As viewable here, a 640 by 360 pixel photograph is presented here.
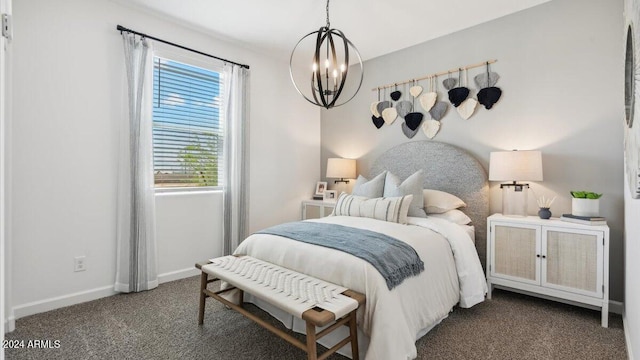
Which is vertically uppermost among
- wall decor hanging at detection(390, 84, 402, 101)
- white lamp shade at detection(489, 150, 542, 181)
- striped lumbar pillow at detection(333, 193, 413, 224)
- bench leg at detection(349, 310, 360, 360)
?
wall decor hanging at detection(390, 84, 402, 101)

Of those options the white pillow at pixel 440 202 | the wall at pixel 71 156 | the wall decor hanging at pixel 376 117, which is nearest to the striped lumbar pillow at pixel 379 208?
the white pillow at pixel 440 202

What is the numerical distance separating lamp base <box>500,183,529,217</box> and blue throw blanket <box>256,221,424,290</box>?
4.43 feet

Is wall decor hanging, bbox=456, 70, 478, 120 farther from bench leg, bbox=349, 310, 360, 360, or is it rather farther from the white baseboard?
the white baseboard

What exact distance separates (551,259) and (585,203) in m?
0.49

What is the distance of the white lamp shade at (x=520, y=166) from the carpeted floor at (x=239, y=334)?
1061 mm

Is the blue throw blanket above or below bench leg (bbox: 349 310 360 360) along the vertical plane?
above

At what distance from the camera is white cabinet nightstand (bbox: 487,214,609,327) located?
2.29m

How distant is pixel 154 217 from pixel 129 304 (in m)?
0.78

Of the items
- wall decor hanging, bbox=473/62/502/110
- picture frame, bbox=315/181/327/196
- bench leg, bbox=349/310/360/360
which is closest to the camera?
bench leg, bbox=349/310/360/360

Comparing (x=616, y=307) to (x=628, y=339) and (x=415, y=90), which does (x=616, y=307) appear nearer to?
(x=628, y=339)

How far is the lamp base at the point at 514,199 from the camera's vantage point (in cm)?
284

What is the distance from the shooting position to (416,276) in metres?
2.05

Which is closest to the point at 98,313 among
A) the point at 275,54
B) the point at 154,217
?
the point at 154,217

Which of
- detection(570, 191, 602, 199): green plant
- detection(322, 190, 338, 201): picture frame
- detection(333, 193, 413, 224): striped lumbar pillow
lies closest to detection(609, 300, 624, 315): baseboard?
detection(570, 191, 602, 199): green plant
